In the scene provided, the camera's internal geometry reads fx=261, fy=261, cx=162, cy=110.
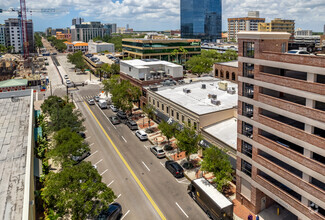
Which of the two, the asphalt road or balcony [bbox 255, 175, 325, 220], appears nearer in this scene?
balcony [bbox 255, 175, 325, 220]

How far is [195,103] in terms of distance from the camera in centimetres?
5444

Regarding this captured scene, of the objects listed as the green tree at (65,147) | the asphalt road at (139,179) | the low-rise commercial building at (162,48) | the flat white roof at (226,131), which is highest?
the low-rise commercial building at (162,48)

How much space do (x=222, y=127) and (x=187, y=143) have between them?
323 inches

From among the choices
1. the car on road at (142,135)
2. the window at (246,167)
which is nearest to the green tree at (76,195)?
the window at (246,167)

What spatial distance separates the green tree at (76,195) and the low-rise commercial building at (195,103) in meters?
22.4

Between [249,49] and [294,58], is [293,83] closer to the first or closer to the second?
[294,58]

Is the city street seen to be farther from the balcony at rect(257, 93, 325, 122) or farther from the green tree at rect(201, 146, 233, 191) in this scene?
the balcony at rect(257, 93, 325, 122)

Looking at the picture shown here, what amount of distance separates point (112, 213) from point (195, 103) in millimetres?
29802

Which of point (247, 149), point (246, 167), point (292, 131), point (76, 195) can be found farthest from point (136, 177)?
point (292, 131)

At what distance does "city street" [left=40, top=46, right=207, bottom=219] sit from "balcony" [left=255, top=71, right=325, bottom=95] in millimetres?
18161

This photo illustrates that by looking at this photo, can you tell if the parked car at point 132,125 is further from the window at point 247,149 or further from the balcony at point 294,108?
the balcony at point 294,108

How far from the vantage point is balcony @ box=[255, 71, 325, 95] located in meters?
23.9

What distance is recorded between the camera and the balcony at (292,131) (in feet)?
79.3

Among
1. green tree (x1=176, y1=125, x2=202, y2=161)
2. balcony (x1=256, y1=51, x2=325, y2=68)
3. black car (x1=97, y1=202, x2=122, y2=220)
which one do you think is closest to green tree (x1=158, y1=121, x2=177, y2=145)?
green tree (x1=176, y1=125, x2=202, y2=161)
